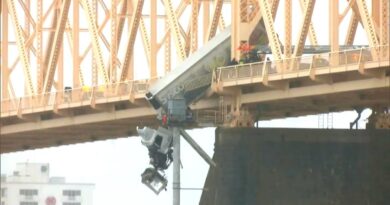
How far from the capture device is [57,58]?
11788cm

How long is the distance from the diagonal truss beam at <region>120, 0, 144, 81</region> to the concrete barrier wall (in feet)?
44.7

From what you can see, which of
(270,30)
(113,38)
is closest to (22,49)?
(113,38)

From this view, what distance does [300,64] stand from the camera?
9225 cm

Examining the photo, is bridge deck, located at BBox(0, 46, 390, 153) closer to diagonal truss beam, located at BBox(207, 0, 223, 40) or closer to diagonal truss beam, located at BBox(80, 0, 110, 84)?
diagonal truss beam, located at BBox(80, 0, 110, 84)

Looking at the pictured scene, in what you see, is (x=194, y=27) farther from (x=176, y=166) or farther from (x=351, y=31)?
(x=176, y=166)

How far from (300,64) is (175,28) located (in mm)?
13368

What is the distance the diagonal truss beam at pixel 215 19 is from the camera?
332ft

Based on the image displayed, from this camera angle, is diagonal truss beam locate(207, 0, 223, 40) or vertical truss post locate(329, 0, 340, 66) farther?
diagonal truss beam locate(207, 0, 223, 40)

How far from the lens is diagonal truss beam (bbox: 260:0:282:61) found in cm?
9588

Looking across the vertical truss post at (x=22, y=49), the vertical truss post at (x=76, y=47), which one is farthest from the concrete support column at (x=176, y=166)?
the vertical truss post at (x=22, y=49)

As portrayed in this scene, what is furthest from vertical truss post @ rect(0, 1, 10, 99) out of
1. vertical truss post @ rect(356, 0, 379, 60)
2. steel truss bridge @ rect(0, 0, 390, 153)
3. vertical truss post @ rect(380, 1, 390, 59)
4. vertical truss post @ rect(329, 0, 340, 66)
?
vertical truss post @ rect(380, 1, 390, 59)

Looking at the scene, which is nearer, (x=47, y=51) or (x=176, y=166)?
(x=176, y=166)

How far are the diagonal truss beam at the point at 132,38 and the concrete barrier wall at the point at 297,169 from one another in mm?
13611

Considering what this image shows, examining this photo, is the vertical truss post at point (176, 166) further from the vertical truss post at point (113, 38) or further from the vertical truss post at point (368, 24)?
the vertical truss post at point (113, 38)
